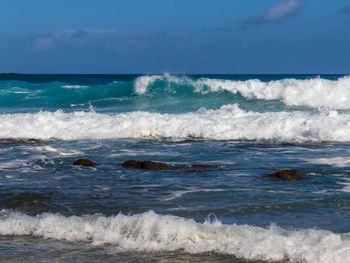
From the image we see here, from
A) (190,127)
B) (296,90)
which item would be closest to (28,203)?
(190,127)

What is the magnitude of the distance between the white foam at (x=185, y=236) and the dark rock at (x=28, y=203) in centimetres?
56

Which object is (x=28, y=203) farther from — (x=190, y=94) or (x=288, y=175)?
(x=190, y=94)

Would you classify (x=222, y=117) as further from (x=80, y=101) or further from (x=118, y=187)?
(x=80, y=101)

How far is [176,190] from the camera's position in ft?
26.9

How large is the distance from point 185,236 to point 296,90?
1958cm

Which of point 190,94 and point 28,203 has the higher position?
point 190,94

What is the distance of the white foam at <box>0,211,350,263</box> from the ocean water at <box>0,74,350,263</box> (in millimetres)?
11

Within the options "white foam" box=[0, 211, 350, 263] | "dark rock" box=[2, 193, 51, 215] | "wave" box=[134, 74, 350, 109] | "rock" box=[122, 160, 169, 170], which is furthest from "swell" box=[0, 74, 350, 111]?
"white foam" box=[0, 211, 350, 263]

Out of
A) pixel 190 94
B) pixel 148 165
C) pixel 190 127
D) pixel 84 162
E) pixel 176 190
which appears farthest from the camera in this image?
pixel 190 94

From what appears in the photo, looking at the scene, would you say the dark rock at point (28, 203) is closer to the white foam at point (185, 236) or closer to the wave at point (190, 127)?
the white foam at point (185, 236)

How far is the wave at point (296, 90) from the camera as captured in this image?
24.0m

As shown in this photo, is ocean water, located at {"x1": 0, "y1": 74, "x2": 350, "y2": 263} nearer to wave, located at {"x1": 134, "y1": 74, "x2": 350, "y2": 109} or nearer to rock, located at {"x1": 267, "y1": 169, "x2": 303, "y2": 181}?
rock, located at {"x1": 267, "y1": 169, "x2": 303, "y2": 181}

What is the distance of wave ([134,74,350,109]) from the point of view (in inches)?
945

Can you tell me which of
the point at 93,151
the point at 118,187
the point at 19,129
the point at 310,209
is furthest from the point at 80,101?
the point at 310,209
